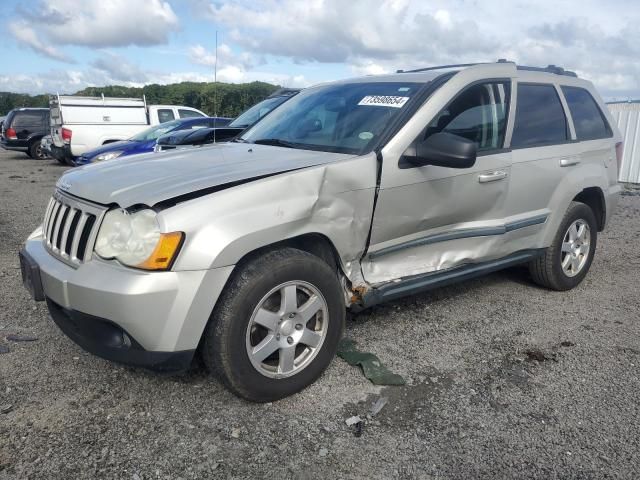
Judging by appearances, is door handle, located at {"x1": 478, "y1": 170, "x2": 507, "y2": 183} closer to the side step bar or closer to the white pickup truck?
the side step bar

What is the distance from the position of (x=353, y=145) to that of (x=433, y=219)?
0.69m

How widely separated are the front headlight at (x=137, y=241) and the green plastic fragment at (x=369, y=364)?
4.54 feet

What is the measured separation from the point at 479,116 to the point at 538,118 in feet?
2.44

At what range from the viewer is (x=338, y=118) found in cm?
375

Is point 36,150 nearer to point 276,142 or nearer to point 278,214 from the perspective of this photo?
point 276,142

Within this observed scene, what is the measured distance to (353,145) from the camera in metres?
3.40

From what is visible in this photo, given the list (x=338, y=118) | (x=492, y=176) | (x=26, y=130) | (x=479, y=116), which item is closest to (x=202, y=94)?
(x=26, y=130)

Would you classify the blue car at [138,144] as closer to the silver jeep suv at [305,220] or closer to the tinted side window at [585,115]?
the tinted side window at [585,115]

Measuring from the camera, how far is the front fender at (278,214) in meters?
2.55

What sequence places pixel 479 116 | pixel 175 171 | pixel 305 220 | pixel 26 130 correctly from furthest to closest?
pixel 26 130
pixel 479 116
pixel 175 171
pixel 305 220

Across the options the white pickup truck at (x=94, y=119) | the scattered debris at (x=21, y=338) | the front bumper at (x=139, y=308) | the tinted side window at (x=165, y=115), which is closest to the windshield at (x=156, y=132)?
the white pickup truck at (x=94, y=119)

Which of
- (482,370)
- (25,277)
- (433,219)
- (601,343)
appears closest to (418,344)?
(482,370)

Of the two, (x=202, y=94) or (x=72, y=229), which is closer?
(x=72, y=229)

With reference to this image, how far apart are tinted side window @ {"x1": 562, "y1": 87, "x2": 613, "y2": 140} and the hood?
2469mm
